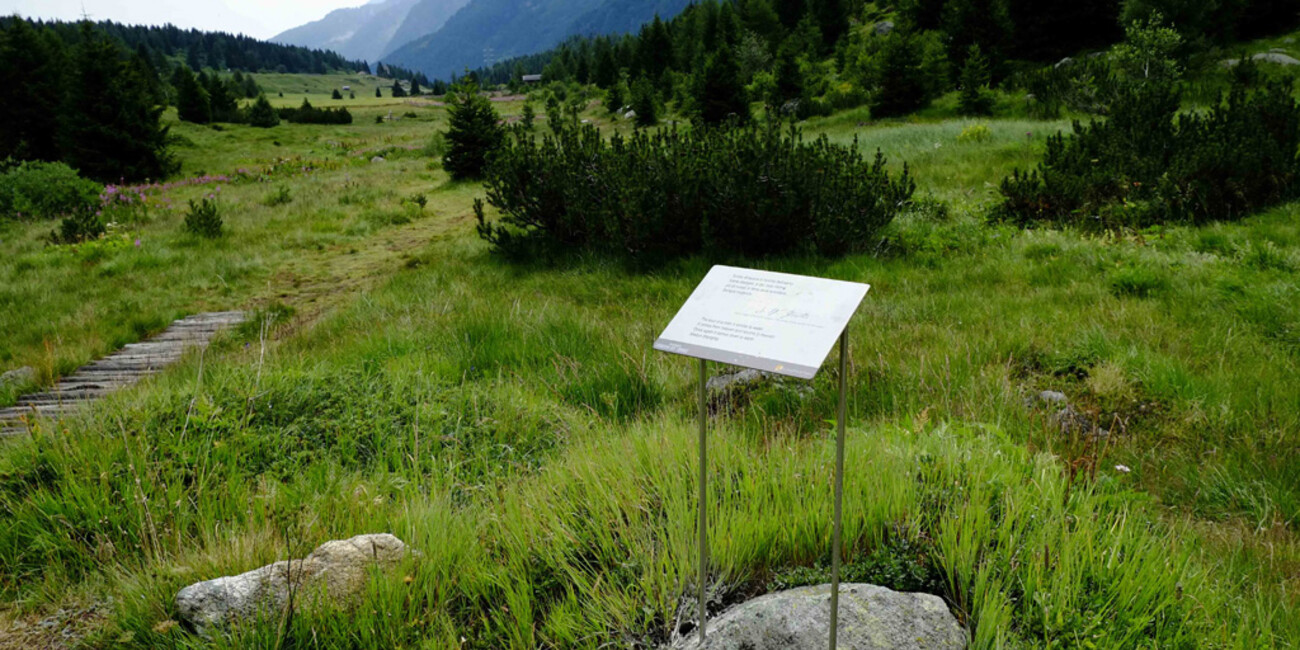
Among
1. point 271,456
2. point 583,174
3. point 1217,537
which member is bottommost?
point 1217,537

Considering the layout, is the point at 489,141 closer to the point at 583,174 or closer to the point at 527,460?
the point at 583,174

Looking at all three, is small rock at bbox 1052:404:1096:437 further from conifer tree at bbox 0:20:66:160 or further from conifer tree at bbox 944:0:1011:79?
conifer tree at bbox 0:20:66:160

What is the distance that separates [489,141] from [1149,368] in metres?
16.4

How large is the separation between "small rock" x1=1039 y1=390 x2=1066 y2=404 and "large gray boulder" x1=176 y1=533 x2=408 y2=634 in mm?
3591

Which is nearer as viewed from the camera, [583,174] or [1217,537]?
[1217,537]

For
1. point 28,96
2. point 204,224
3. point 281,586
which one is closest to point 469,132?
point 204,224

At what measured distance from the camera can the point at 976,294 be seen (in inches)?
232

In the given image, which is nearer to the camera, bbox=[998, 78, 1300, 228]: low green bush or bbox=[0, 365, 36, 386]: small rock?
bbox=[0, 365, 36, 386]: small rock

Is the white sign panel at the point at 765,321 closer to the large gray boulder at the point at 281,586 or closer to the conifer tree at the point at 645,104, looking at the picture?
the large gray boulder at the point at 281,586

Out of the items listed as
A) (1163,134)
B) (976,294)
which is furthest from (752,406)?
(1163,134)

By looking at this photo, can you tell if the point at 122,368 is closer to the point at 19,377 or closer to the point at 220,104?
the point at 19,377

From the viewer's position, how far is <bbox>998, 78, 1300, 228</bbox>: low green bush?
24.6ft

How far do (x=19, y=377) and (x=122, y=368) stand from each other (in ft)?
2.20
